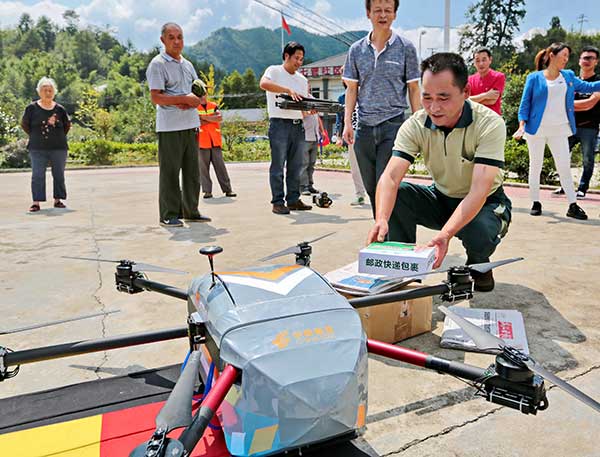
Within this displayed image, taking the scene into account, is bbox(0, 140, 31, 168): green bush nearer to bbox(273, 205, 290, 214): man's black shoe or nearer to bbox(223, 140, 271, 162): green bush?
bbox(223, 140, 271, 162): green bush

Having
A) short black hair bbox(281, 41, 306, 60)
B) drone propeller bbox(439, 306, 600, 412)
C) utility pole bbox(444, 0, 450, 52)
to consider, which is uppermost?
utility pole bbox(444, 0, 450, 52)

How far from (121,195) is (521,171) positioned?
770 cm

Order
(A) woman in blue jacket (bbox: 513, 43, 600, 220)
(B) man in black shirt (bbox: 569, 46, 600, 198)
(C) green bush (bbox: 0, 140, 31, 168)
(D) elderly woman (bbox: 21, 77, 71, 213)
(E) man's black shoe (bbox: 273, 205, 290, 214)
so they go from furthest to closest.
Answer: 1. (C) green bush (bbox: 0, 140, 31, 168)
2. (D) elderly woman (bbox: 21, 77, 71, 213)
3. (B) man in black shirt (bbox: 569, 46, 600, 198)
4. (E) man's black shoe (bbox: 273, 205, 290, 214)
5. (A) woman in blue jacket (bbox: 513, 43, 600, 220)

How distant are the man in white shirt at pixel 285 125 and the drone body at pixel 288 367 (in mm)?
4601

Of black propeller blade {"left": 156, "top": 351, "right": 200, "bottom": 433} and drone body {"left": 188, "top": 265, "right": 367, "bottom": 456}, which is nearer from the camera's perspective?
black propeller blade {"left": 156, "top": 351, "right": 200, "bottom": 433}

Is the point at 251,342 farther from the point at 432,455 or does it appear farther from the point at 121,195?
the point at 121,195

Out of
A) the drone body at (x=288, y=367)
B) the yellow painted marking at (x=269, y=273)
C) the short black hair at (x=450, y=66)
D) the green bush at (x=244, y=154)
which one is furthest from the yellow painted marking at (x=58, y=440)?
the green bush at (x=244, y=154)

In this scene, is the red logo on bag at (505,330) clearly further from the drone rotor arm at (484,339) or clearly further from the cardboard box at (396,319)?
the drone rotor arm at (484,339)

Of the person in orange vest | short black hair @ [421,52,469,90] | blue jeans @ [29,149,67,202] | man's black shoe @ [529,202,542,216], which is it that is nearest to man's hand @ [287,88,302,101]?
the person in orange vest

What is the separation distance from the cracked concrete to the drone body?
0.50 metres

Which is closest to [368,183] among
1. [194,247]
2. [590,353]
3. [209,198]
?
[194,247]

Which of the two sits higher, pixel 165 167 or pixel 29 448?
pixel 165 167

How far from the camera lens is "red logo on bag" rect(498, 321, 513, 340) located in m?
2.35

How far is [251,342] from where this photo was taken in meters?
1.30
